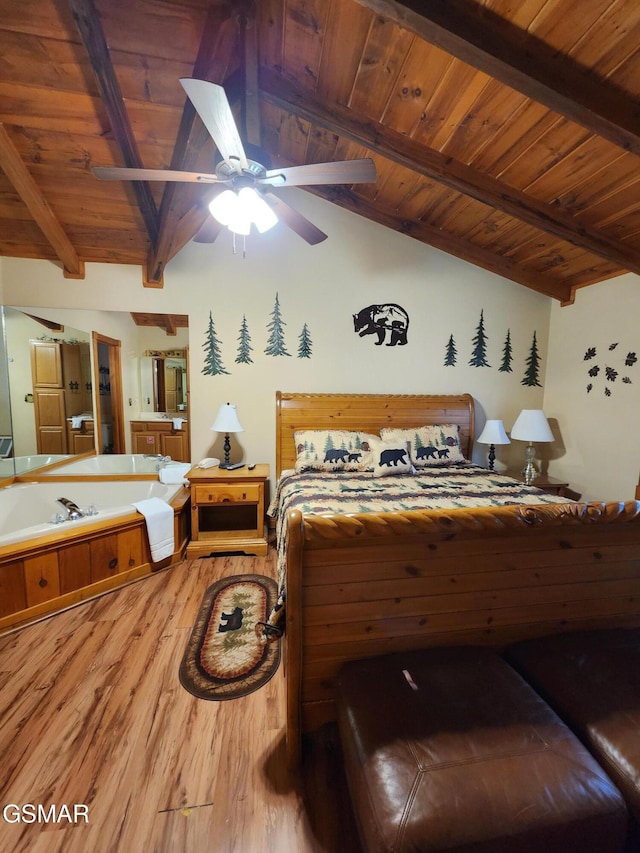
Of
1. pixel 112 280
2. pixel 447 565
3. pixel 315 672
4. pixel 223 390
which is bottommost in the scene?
pixel 315 672

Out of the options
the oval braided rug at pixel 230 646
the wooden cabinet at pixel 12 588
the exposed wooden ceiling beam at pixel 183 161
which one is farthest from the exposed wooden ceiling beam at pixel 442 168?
the wooden cabinet at pixel 12 588

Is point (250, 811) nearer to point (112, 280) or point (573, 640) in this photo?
point (573, 640)

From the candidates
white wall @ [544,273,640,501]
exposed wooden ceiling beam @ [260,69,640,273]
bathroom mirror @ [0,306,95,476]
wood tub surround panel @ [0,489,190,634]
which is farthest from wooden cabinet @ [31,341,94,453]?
white wall @ [544,273,640,501]

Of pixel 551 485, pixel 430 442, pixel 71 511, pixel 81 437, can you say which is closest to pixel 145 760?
pixel 71 511

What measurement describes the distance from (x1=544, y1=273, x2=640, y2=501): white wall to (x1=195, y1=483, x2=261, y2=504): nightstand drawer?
2996mm

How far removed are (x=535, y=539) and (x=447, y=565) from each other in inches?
14.3

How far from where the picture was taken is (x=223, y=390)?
3.12 meters

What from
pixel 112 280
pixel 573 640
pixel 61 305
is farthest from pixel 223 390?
pixel 573 640

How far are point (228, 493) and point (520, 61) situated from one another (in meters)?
2.93

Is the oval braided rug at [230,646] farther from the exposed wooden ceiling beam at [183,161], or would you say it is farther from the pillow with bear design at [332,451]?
the exposed wooden ceiling beam at [183,161]

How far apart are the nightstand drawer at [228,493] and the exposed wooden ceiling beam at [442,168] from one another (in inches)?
98.5

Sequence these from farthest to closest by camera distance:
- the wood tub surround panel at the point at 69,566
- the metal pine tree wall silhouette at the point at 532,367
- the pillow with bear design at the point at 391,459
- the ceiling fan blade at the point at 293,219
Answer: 1. the metal pine tree wall silhouette at the point at 532,367
2. the pillow with bear design at the point at 391,459
3. the wood tub surround panel at the point at 69,566
4. the ceiling fan blade at the point at 293,219

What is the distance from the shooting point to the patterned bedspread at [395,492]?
197 centimetres

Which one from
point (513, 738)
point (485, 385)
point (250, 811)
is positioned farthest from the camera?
point (485, 385)
